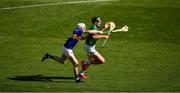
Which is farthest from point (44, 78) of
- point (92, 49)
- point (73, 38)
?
point (92, 49)

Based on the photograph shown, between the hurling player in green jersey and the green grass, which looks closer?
the green grass

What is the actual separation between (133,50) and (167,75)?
4747 mm

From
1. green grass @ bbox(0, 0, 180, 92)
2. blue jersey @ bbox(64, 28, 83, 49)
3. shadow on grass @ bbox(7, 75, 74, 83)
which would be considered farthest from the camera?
shadow on grass @ bbox(7, 75, 74, 83)

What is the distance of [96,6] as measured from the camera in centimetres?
3584

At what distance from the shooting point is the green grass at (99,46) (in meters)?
21.7

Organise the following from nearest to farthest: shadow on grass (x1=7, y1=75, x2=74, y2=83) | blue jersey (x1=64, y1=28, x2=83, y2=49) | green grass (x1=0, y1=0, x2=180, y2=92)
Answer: green grass (x1=0, y1=0, x2=180, y2=92) < blue jersey (x1=64, y1=28, x2=83, y2=49) < shadow on grass (x1=7, y1=75, x2=74, y2=83)

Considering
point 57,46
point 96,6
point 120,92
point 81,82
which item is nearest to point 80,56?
point 57,46

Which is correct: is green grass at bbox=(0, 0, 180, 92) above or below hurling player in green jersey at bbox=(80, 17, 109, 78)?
below

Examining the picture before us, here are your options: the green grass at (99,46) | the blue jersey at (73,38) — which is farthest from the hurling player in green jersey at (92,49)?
the green grass at (99,46)

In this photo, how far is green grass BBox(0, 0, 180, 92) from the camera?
2172 cm

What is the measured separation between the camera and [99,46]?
28234 millimetres

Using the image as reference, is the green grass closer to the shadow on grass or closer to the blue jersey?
the shadow on grass

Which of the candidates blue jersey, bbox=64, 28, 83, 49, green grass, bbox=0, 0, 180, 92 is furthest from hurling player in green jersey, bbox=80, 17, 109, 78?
green grass, bbox=0, 0, 180, 92

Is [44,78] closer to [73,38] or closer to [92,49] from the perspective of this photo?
[73,38]
